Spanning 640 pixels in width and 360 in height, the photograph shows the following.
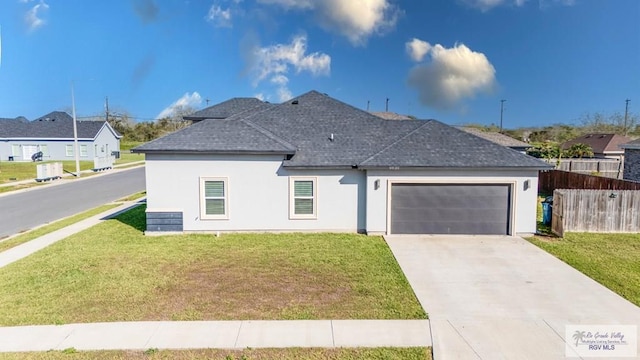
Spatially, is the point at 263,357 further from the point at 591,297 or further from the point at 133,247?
the point at 133,247

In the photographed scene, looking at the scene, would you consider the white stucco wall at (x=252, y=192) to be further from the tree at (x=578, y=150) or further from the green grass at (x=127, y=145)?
the green grass at (x=127, y=145)

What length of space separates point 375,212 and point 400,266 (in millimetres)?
3640

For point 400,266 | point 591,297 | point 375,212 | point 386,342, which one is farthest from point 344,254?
point 591,297

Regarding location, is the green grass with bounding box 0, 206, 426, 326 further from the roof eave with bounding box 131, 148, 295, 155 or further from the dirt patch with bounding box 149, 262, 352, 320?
the roof eave with bounding box 131, 148, 295, 155

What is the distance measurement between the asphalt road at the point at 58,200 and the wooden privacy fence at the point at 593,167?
31.7 meters

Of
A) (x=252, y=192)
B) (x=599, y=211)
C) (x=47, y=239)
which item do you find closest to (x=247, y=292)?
(x=252, y=192)

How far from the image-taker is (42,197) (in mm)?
23125

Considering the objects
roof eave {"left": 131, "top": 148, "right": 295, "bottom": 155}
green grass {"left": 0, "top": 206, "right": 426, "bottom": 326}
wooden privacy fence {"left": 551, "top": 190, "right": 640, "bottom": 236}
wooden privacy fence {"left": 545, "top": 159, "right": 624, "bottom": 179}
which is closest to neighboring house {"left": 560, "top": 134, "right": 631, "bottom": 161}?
wooden privacy fence {"left": 545, "top": 159, "right": 624, "bottom": 179}

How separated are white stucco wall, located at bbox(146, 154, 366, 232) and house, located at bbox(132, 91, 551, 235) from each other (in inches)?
1.4

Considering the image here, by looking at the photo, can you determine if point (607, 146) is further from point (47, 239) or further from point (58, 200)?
point (58, 200)

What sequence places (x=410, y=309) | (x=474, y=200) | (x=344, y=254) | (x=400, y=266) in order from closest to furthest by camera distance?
(x=410, y=309), (x=400, y=266), (x=344, y=254), (x=474, y=200)

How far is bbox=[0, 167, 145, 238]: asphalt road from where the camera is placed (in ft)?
55.6

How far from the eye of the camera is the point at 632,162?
82.6 ft

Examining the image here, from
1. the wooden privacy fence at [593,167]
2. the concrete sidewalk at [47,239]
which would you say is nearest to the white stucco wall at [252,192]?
the concrete sidewalk at [47,239]
